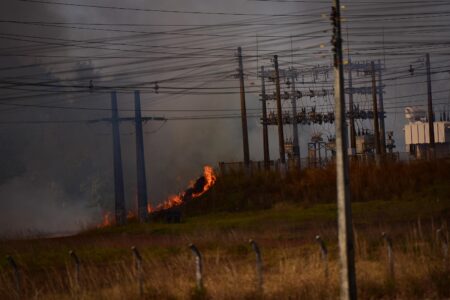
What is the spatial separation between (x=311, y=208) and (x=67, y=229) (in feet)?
87.1

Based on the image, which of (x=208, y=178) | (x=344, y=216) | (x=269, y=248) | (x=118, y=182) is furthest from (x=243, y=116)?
(x=344, y=216)

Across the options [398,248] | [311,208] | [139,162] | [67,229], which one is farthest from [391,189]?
[67,229]

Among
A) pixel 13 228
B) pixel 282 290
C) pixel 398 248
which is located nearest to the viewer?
pixel 282 290

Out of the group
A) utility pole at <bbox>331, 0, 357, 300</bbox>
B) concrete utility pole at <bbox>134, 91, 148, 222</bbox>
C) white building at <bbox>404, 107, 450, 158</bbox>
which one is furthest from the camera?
white building at <bbox>404, 107, 450, 158</bbox>

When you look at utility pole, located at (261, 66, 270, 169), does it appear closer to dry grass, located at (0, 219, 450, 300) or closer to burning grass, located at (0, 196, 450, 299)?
burning grass, located at (0, 196, 450, 299)

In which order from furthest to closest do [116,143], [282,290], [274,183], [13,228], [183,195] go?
[13,228] < [183,195] < [274,183] < [116,143] < [282,290]

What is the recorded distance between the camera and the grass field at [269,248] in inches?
629

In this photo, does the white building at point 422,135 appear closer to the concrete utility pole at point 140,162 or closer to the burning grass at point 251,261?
the burning grass at point 251,261

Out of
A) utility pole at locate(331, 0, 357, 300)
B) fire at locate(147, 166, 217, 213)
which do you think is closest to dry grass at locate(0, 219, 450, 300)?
utility pole at locate(331, 0, 357, 300)

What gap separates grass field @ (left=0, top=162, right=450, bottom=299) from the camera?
629 inches

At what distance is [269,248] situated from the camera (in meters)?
24.4

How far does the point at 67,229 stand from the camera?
6178cm

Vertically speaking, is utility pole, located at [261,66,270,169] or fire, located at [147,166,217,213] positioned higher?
utility pole, located at [261,66,270,169]

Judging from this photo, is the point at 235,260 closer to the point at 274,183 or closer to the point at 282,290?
the point at 282,290
